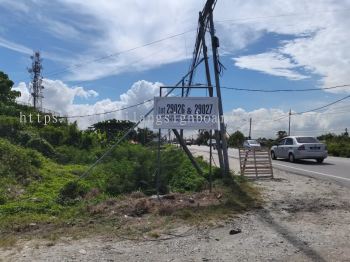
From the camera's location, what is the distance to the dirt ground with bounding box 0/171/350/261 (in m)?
6.68

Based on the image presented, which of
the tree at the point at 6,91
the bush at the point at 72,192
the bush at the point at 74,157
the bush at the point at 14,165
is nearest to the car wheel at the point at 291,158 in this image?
the bush at the point at 74,157

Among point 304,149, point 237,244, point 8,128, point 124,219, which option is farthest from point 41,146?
point 237,244

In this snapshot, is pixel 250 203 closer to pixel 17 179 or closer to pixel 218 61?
pixel 218 61

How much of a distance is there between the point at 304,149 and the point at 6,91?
118 feet

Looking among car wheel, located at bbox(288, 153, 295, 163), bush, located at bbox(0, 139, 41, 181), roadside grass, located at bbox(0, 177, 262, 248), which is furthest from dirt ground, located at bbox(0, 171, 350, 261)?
car wheel, located at bbox(288, 153, 295, 163)

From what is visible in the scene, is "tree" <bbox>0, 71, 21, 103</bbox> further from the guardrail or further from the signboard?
the signboard

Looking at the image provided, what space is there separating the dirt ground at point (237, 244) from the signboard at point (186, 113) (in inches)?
127

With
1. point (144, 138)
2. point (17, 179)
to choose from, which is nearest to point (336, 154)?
point (144, 138)

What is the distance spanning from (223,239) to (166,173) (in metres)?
7.55

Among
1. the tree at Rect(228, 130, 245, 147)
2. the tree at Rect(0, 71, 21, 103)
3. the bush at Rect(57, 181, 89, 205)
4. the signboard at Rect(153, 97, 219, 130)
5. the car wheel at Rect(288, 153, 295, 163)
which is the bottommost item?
the bush at Rect(57, 181, 89, 205)

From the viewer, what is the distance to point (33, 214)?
1023 centimetres

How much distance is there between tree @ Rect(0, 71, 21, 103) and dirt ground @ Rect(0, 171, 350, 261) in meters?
45.0

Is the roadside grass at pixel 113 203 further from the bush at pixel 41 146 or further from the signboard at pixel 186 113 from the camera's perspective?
the bush at pixel 41 146

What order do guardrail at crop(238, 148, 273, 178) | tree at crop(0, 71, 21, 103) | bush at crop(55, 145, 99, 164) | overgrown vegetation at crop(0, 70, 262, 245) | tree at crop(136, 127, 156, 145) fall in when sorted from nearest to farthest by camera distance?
overgrown vegetation at crop(0, 70, 262, 245), guardrail at crop(238, 148, 273, 178), bush at crop(55, 145, 99, 164), tree at crop(136, 127, 156, 145), tree at crop(0, 71, 21, 103)
